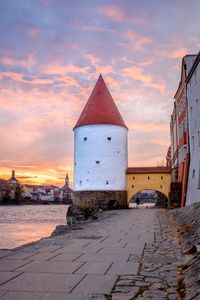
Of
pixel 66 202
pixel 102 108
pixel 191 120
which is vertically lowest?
pixel 66 202

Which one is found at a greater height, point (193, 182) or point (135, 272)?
point (193, 182)

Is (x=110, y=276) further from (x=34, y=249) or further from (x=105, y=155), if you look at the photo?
(x=105, y=155)

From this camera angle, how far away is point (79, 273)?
16.8 feet

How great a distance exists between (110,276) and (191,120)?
18631mm

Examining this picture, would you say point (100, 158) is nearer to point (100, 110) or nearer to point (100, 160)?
point (100, 160)

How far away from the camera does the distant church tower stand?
109 feet

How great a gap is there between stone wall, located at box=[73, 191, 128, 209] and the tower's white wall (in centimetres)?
37

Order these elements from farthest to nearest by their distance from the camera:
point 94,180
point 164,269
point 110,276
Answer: point 94,180, point 164,269, point 110,276

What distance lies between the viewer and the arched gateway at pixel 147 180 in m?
34.4

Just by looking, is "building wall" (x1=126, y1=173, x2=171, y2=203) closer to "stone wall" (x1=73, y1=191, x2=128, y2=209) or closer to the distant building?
"stone wall" (x1=73, y1=191, x2=128, y2=209)

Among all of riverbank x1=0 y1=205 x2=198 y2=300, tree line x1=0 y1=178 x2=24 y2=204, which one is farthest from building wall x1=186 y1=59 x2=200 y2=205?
tree line x1=0 y1=178 x2=24 y2=204

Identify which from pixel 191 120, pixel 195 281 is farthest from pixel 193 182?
pixel 195 281

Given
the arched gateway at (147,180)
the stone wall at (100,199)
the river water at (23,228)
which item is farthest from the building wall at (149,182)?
the river water at (23,228)

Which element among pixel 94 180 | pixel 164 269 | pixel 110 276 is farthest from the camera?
pixel 94 180
